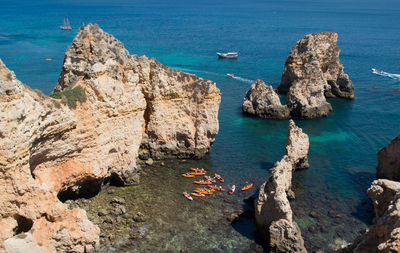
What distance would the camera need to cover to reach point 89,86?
28.2 metres

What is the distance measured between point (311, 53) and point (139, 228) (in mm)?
43252

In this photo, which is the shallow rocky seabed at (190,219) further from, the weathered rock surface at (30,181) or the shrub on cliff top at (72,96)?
the shrub on cliff top at (72,96)

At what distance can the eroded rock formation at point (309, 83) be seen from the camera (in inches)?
2057

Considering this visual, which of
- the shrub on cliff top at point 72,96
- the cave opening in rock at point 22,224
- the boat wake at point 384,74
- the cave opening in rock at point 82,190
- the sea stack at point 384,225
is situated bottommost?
the cave opening in rock at point 82,190

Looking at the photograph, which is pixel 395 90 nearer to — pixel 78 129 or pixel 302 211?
pixel 302 211

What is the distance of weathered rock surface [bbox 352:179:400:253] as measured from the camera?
1402 centimetres

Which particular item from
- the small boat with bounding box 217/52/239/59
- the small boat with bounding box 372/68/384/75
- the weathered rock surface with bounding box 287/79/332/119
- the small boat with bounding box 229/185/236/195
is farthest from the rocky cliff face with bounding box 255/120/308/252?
the small boat with bounding box 217/52/239/59

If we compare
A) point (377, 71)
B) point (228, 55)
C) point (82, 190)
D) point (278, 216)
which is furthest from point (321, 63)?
point (82, 190)

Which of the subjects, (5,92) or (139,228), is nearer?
(5,92)

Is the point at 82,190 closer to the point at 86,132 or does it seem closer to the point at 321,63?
the point at 86,132

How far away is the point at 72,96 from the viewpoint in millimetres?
26750

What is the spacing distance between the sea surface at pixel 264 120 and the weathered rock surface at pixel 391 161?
1.88 meters

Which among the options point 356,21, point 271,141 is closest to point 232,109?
point 271,141

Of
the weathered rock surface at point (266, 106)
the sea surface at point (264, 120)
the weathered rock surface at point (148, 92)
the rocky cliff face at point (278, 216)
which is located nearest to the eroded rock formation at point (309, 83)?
the weathered rock surface at point (266, 106)
